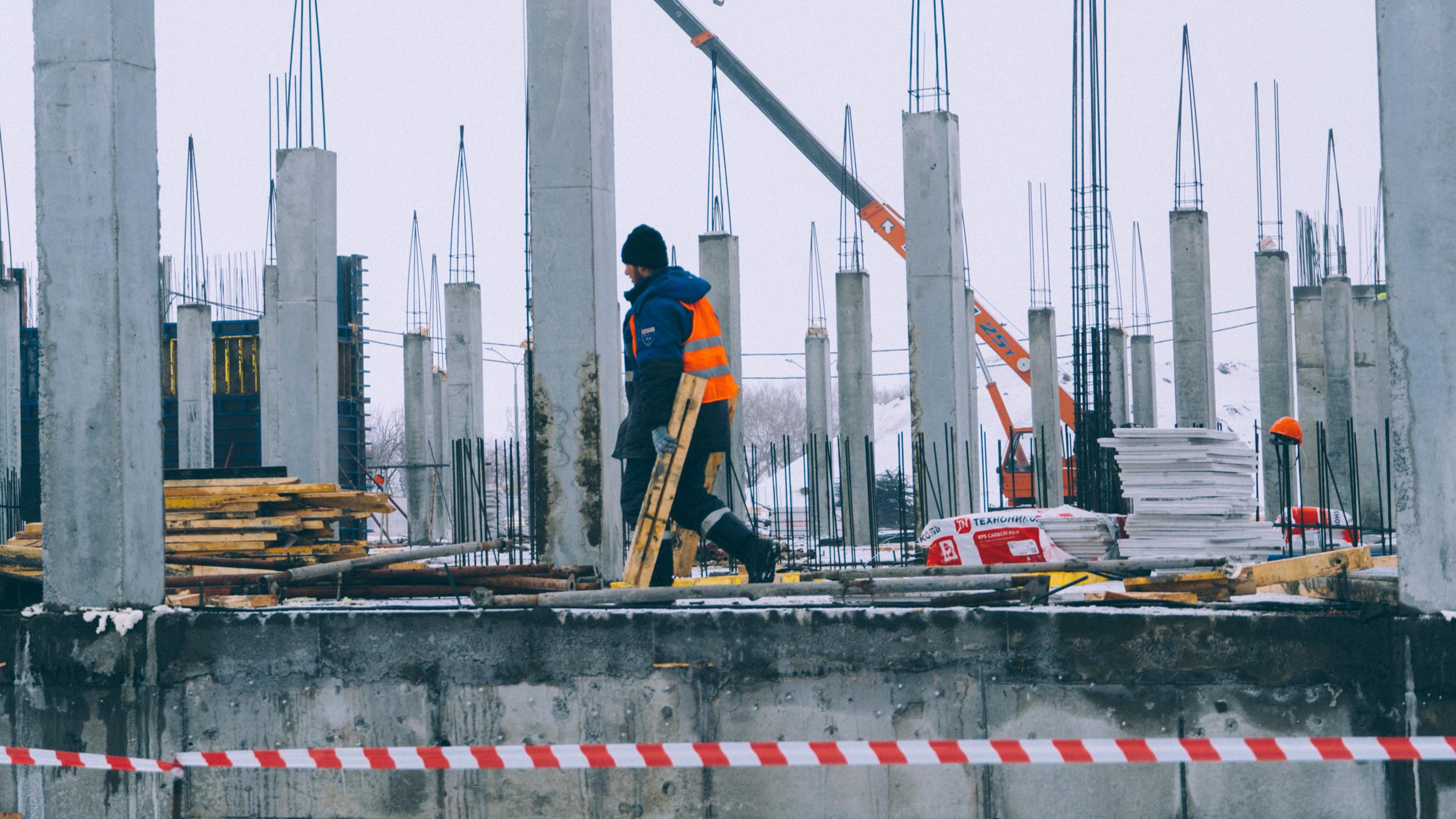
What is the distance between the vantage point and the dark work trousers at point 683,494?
22.4ft

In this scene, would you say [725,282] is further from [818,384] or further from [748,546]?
[748,546]

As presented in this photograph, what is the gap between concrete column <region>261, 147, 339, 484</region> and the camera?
1491 centimetres

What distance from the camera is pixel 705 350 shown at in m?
Result: 6.80

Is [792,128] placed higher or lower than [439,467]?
higher

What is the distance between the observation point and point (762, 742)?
5508mm

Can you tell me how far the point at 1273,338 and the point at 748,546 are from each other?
17217 mm

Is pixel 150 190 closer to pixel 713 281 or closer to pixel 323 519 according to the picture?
pixel 323 519

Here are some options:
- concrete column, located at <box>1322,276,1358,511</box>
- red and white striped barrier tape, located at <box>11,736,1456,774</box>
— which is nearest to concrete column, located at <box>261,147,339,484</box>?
red and white striped barrier tape, located at <box>11,736,1456,774</box>

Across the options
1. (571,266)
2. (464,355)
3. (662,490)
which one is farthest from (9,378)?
(662,490)

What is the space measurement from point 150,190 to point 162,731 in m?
2.28

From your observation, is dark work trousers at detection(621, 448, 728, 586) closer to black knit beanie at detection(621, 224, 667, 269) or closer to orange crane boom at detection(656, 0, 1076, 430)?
black knit beanie at detection(621, 224, 667, 269)

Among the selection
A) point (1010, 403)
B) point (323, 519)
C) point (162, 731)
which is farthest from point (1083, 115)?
point (1010, 403)

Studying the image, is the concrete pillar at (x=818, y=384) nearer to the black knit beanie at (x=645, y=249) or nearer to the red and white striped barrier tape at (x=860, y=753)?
the black knit beanie at (x=645, y=249)

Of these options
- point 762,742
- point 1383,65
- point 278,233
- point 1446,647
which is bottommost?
point 762,742
